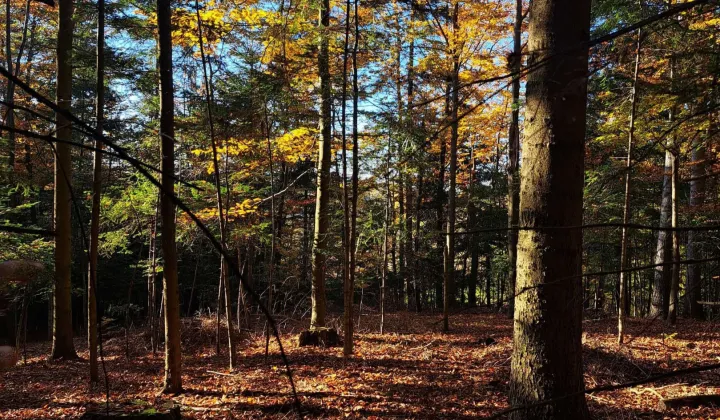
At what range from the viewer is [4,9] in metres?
17.0

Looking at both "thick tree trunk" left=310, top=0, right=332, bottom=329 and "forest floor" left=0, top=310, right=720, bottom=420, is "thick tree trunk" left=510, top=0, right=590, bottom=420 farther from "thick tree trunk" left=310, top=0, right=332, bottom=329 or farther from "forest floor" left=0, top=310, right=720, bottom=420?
"thick tree trunk" left=310, top=0, right=332, bottom=329

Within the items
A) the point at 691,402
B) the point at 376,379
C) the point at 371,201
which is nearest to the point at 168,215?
the point at 376,379

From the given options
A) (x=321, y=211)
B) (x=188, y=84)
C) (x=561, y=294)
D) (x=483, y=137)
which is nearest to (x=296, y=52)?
(x=188, y=84)

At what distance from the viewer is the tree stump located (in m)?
10.1

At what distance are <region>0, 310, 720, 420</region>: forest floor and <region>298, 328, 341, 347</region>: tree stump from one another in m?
0.31

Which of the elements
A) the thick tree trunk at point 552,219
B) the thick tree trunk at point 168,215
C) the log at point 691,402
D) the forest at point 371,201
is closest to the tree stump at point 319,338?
the forest at point 371,201

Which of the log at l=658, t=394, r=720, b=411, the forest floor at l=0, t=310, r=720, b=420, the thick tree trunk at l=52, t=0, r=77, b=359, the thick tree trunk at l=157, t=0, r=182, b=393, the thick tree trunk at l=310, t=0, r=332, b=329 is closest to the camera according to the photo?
the log at l=658, t=394, r=720, b=411

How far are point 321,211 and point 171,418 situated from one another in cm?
602

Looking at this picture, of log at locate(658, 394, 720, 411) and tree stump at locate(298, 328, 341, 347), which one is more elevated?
log at locate(658, 394, 720, 411)

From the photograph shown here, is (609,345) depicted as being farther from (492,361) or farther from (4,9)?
(4,9)

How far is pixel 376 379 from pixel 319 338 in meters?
3.35

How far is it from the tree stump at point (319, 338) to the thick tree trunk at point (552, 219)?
Answer: 7.43 m

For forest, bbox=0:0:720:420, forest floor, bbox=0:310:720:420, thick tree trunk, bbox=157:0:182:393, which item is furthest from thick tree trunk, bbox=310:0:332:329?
thick tree trunk, bbox=157:0:182:393

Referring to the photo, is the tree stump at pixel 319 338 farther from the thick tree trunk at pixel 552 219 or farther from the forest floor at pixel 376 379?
the thick tree trunk at pixel 552 219
